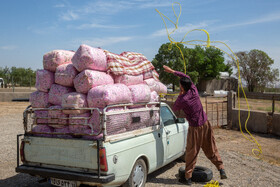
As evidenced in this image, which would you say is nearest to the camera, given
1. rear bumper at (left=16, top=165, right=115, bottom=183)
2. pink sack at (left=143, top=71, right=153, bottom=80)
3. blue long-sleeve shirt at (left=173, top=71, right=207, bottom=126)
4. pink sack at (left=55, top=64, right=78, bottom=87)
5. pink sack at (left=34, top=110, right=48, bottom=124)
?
rear bumper at (left=16, top=165, right=115, bottom=183)

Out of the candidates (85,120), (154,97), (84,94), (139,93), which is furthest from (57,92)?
(154,97)

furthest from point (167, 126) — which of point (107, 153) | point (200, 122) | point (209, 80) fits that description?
point (209, 80)

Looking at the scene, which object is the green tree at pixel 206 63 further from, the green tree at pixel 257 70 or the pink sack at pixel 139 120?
the pink sack at pixel 139 120

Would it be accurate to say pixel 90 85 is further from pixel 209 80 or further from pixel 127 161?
pixel 209 80

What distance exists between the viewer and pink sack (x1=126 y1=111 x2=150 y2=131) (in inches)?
170

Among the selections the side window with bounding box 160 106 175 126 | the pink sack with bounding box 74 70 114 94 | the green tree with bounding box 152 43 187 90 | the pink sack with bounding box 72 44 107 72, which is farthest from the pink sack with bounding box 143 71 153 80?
the green tree with bounding box 152 43 187 90

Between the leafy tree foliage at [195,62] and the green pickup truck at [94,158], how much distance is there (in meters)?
40.5

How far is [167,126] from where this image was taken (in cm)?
538

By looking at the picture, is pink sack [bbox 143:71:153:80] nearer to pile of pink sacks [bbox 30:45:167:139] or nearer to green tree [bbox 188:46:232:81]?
pile of pink sacks [bbox 30:45:167:139]

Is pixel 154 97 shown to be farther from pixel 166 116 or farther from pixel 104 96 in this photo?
pixel 104 96

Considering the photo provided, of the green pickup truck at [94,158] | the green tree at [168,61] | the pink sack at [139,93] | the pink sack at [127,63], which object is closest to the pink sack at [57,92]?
the green pickup truck at [94,158]

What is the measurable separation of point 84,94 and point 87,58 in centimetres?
57

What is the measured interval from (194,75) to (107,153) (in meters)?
46.5

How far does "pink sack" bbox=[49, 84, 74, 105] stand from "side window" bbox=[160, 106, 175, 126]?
207 centimetres
